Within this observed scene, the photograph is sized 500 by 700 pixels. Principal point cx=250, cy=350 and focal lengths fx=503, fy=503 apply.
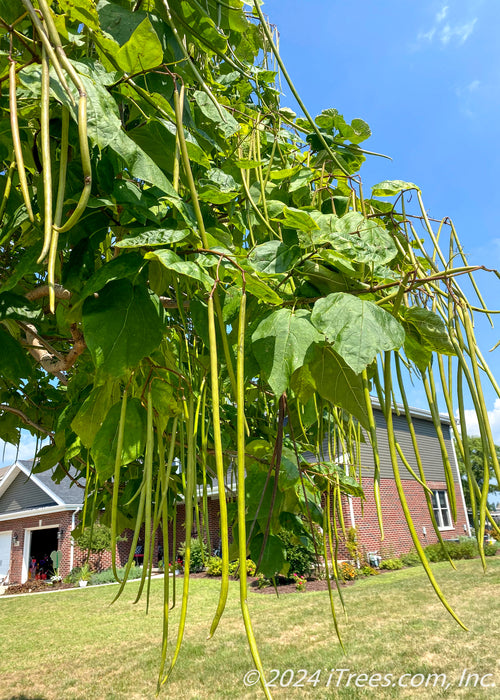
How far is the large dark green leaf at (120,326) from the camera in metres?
0.96

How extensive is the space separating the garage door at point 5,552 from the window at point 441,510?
1718cm

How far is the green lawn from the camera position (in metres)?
5.46

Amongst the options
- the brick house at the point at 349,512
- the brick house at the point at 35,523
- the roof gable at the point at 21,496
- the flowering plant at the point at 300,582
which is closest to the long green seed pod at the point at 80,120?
the flowering plant at the point at 300,582

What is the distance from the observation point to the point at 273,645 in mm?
6934

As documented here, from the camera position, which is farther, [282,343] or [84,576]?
[84,576]

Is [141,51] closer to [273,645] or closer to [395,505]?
[273,645]

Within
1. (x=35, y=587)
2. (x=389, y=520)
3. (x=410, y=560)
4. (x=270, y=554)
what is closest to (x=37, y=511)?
(x=35, y=587)

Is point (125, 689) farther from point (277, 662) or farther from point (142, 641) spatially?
point (142, 641)

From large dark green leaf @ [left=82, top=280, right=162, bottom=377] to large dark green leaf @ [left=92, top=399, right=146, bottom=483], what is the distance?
8.5 inches

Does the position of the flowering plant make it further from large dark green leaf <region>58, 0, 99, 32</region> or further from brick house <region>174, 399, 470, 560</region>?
large dark green leaf <region>58, 0, 99, 32</region>

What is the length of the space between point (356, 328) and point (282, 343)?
0.14m

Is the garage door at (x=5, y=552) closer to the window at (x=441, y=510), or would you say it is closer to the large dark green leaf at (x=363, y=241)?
the window at (x=441, y=510)

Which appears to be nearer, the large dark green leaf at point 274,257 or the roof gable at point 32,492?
the large dark green leaf at point 274,257

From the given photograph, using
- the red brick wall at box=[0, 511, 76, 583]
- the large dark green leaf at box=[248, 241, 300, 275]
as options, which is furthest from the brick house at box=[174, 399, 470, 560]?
the large dark green leaf at box=[248, 241, 300, 275]
